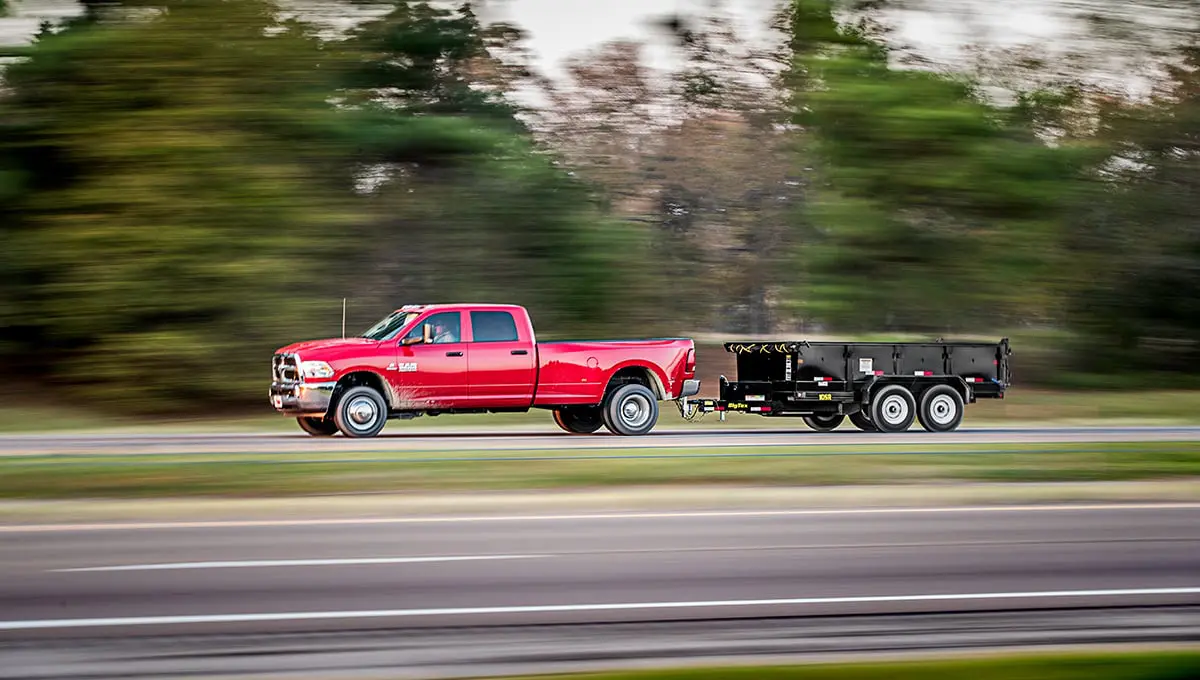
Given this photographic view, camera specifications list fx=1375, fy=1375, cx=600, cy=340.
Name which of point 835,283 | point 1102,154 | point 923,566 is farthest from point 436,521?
point 1102,154

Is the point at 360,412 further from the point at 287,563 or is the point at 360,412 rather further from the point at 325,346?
the point at 287,563

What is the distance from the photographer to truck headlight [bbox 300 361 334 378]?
1878 cm

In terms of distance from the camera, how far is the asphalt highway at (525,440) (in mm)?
17938

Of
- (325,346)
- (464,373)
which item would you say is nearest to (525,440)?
(464,373)

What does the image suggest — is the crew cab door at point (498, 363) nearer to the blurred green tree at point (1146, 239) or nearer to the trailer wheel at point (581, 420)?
the trailer wheel at point (581, 420)

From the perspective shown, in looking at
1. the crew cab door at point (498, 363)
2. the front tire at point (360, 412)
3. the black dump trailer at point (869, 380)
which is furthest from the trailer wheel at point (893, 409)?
the front tire at point (360, 412)

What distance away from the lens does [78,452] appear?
58.2 ft

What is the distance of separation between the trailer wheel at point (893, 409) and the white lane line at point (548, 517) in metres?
8.83

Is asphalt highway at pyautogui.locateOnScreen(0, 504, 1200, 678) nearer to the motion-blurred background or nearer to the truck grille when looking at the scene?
the truck grille

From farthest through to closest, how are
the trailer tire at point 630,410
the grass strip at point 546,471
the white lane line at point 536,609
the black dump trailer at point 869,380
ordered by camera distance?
the black dump trailer at point 869,380
the trailer tire at point 630,410
the grass strip at point 546,471
the white lane line at point 536,609

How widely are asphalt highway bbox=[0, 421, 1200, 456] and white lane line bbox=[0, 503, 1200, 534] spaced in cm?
A: 560

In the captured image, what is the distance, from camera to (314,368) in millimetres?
18781

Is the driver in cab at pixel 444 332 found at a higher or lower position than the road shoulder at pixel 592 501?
higher

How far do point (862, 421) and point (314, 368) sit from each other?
9.00 m
